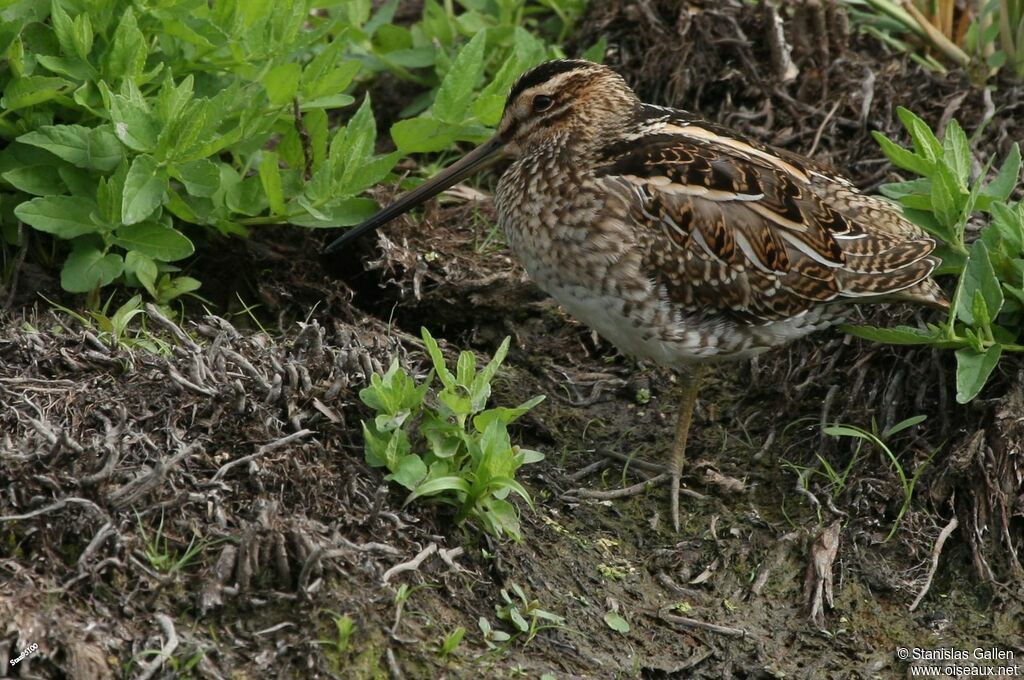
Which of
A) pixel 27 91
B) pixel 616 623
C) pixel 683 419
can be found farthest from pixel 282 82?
pixel 616 623

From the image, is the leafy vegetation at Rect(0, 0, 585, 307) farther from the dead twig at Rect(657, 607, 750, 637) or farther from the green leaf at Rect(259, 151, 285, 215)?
the dead twig at Rect(657, 607, 750, 637)

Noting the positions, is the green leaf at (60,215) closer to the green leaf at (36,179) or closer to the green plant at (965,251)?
the green leaf at (36,179)

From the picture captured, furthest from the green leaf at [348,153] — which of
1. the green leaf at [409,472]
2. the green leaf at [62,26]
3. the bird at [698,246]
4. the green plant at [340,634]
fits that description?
the green plant at [340,634]

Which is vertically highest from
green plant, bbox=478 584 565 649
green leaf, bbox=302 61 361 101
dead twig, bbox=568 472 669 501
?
green leaf, bbox=302 61 361 101

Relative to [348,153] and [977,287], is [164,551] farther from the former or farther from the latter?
[977,287]

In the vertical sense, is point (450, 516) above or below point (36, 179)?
below

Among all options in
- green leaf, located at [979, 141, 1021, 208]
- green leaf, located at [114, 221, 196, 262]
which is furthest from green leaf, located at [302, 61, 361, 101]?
green leaf, located at [979, 141, 1021, 208]
